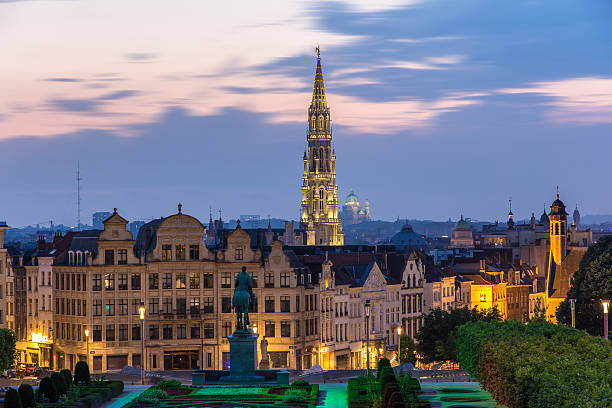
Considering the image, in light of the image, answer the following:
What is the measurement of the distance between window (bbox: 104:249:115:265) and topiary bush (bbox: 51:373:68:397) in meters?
52.0

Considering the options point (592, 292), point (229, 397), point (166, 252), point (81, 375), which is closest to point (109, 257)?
point (166, 252)

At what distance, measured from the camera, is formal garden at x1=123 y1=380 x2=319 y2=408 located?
81.1 meters

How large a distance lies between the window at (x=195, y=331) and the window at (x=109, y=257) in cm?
984

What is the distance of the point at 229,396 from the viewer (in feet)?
276

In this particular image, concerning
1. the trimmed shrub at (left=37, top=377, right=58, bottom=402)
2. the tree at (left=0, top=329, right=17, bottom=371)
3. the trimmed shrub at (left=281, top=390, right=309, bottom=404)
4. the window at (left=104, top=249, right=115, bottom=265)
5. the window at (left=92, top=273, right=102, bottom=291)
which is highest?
the window at (left=104, top=249, right=115, bottom=265)

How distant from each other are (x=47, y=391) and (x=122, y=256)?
55464mm

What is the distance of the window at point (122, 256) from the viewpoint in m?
136

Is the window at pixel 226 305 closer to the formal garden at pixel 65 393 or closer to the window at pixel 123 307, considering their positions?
the window at pixel 123 307

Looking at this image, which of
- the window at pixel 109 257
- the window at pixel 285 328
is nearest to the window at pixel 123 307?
the window at pixel 109 257

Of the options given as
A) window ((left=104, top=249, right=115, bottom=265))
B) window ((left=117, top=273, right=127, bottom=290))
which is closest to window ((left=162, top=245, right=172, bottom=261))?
window ((left=117, top=273, right=127, bottom=290))

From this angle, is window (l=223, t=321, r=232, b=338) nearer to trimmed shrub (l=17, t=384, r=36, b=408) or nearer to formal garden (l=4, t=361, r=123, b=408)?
formal garden (l=4, t=361, r=123, b=408)

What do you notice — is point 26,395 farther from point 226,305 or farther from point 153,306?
point 226,305

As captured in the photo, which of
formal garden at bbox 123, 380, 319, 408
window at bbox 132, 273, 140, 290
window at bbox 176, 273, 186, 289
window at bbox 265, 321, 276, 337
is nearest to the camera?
formal garden at bbox 123, 380, 319, 408

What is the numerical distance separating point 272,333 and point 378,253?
115 ft
